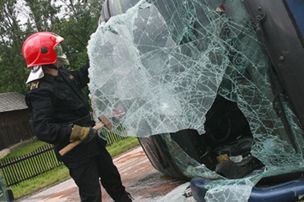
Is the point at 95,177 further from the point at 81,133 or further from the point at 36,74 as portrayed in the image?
the point at 36,74

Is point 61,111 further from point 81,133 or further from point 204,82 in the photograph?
point 204,82

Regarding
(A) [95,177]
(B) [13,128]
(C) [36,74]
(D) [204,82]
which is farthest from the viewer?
(B) [13,128]

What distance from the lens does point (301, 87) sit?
279cm

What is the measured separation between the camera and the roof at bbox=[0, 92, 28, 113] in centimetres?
3917

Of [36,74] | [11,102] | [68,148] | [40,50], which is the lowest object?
[68,148]

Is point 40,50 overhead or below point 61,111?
overhead

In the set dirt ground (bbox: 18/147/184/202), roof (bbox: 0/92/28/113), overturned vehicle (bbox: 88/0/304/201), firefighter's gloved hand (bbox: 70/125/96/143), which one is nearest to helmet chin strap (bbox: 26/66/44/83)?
firefighter's gloved hand (bbox: 70/125/96/143)

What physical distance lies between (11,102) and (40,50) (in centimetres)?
3810

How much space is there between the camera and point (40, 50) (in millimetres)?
4148

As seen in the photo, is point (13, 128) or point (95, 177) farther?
point (13, 128)

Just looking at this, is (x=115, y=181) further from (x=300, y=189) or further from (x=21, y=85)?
(x=21, y=85)

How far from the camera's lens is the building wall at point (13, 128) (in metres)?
37.7

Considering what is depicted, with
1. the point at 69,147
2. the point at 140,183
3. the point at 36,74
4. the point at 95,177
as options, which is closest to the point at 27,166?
the point at 140,183

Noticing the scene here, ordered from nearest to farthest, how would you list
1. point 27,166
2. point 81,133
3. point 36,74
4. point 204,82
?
point 204,82
point 81,133
point 36,74
point 27,166
